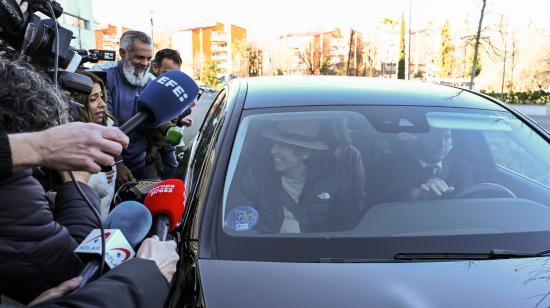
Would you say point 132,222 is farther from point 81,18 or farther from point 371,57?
point 371,57

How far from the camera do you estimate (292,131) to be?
2170 millimetres

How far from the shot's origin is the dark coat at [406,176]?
194cm

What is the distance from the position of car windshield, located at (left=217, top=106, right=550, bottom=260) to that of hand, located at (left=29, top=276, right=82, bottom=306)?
0.45 meters

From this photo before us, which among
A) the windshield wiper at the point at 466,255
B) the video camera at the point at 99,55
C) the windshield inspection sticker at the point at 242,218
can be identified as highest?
the video camera at the point at 99,55

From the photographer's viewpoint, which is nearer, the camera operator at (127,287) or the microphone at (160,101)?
the camera operator at (127,287)

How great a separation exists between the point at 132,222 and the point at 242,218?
38cm

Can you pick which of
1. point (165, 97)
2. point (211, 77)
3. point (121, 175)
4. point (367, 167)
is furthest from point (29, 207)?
point (211, 77)

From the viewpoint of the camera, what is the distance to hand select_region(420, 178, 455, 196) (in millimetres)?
1992

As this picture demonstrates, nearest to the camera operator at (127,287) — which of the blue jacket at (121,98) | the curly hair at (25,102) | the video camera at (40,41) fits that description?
the curly hair at (25,102)

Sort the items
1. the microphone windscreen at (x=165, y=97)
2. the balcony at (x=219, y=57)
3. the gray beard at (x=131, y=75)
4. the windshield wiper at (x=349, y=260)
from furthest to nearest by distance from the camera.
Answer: the balcony at (x=219, y=57), the gray beard at (x=131, y=75), the microphone windscreen at (x=165, y=97), the windshield wiper at (x=349, y=260)

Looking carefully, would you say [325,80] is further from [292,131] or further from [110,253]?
[110,253]

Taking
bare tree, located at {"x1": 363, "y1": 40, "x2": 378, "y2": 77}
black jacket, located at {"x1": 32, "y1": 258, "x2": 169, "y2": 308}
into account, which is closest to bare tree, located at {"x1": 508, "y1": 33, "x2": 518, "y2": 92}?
bare tree, located at {"x1": 363, "y1": 40, "x2": 378, "y2": 77}

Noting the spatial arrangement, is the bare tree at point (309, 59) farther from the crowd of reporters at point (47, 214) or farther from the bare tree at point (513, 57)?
the crowd of reporters at point (47, 214)

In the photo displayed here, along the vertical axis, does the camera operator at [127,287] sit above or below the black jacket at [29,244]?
below
